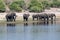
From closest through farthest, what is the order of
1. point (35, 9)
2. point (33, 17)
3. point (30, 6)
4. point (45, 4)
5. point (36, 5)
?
point (33, 17) → point (35, 9) → point (36, 5) → point (30, 6) → point (45, 4)

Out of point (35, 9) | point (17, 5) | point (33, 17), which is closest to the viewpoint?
point (33, 17)

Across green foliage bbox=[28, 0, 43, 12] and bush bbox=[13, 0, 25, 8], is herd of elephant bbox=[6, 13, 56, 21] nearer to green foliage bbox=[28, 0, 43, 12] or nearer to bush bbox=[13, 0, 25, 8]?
green foliage bbox=[28, 0, 43, 12]

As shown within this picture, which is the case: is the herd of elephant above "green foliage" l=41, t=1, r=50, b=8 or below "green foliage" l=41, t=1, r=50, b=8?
below

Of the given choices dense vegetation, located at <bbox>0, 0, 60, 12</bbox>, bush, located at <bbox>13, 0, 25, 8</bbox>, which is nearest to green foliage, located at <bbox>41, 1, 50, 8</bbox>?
dense vegetation, located at <bbox>0, 0, 60, 12</bbox>

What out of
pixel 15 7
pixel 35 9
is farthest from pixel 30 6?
pixel 15 7

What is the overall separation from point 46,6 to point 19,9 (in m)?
9.32

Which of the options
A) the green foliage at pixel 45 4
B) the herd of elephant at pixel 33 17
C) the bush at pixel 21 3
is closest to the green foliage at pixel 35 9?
the bush at pixel 21 3

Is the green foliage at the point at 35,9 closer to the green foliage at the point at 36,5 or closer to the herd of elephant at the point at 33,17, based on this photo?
the green foliage at the point at 36,5

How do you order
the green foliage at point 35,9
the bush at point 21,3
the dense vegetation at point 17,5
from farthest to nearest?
the bush at point 21,3, the green foliage at point 35,9, the dense vegetation at point 17,5

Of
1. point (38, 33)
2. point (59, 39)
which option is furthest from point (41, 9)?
point (59, 39)

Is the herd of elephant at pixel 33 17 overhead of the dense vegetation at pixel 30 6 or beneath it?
beneath

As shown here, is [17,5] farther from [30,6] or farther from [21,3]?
[30,6]

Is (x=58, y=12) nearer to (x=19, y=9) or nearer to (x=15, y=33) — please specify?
(x=19, y=9)

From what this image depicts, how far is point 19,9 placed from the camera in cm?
6438
